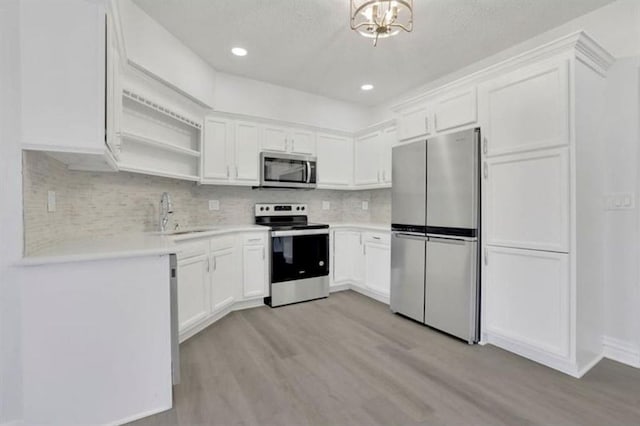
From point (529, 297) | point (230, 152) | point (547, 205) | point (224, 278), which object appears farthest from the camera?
point (230, 152)

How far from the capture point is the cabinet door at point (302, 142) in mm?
3951

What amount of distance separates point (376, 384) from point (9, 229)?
86.1 inches

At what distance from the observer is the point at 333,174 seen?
427cm

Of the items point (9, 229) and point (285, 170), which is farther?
point (285, 170)

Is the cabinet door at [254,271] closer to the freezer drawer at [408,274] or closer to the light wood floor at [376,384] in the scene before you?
the light wood floor at [376,384]

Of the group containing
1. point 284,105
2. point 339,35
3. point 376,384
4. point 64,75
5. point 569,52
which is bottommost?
point 376,384

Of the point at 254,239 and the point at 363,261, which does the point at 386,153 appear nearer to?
the point at 363,261

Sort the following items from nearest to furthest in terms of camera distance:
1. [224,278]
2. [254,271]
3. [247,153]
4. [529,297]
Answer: [529,297] → [224,278] → [254,271] → [247,153]

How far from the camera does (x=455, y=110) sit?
8.80 ft

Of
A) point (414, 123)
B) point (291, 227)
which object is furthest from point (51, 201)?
point (414, 123)

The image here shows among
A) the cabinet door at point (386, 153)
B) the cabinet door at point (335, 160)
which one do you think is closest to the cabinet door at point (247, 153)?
the cabinet door at point (335, 160)

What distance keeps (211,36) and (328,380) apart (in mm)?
3006

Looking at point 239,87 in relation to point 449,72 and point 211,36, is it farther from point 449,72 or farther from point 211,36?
point 449,72

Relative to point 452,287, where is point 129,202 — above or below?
above
